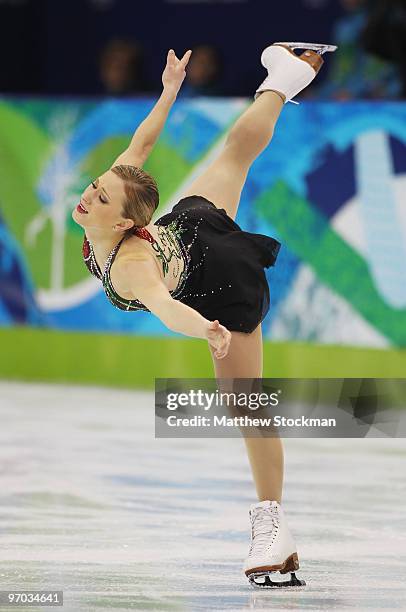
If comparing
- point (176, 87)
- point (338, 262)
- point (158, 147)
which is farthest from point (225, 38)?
point (176, 87)

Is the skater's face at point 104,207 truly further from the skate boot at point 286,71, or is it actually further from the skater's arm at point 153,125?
the skate boot at point 286,71

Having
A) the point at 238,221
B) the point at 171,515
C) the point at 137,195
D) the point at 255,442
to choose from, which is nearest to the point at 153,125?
the point at 137,195

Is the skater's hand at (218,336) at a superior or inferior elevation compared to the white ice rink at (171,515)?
→ superior

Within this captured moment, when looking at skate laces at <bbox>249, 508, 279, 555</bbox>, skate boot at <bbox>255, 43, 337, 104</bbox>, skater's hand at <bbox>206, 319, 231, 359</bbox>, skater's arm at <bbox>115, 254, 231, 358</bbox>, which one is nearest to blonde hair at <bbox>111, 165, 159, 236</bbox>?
skater's arm at <bbox>115, 254, 231, 358</bbox>

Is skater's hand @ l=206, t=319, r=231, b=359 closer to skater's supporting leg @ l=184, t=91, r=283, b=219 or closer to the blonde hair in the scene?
the blonde hair

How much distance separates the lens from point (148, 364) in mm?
7574

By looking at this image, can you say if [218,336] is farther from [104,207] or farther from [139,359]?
[139,359]

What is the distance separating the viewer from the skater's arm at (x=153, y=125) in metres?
3.89

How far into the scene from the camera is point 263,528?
3598mm

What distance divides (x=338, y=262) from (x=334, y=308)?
0.78 ft

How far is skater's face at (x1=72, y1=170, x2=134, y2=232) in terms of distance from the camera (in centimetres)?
350

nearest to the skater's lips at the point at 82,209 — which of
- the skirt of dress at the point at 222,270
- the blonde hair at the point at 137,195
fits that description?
the blonde hair at the point at 137,195

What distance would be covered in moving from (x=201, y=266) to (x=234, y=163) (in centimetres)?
43

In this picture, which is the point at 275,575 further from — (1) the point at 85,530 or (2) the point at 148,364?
(2) the point at 148,364
